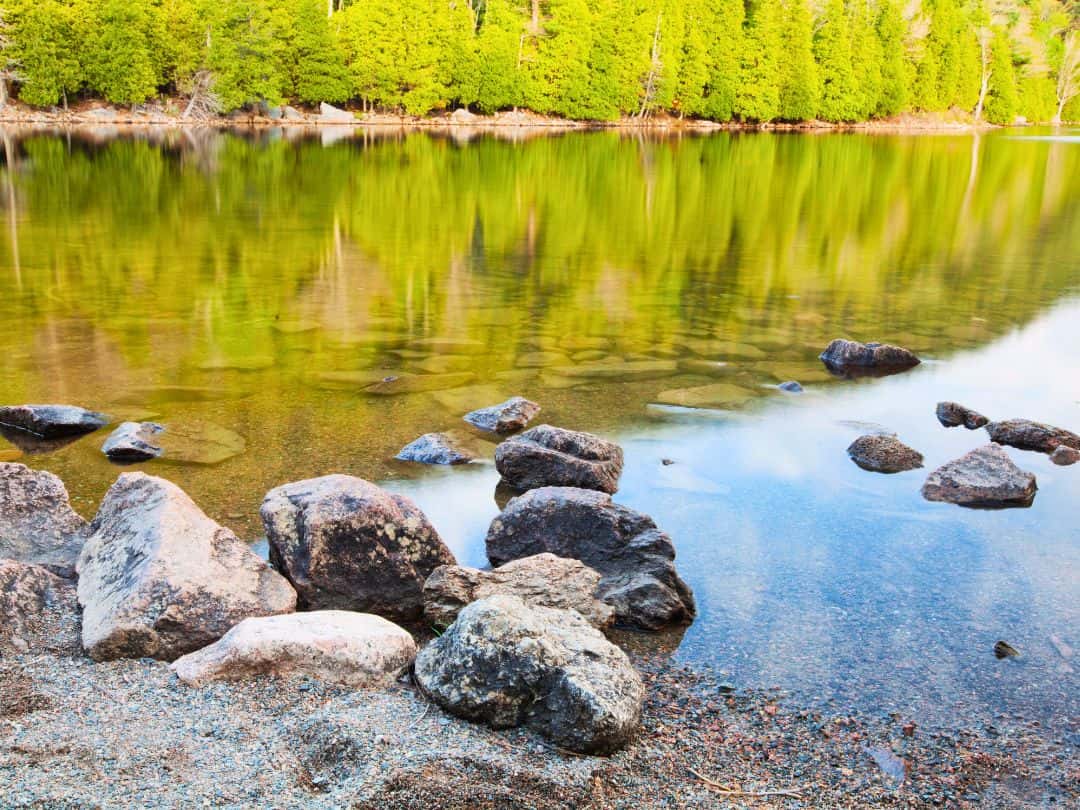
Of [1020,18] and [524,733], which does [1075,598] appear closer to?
[524,733]

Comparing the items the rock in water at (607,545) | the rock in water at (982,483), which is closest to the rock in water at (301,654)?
the rock in water at (607,545)

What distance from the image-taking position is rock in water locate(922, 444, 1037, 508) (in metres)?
6.48

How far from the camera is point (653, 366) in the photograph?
9305 millimetres

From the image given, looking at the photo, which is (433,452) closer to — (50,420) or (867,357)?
(50,420)

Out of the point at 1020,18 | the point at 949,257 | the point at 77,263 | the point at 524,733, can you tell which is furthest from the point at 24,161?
the point at 1020,18

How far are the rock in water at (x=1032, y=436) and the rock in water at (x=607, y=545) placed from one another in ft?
12.0

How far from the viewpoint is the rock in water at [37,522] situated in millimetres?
5004

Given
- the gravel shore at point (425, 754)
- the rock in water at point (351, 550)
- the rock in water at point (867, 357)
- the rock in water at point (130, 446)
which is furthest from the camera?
the rock in water at point (867, 357)

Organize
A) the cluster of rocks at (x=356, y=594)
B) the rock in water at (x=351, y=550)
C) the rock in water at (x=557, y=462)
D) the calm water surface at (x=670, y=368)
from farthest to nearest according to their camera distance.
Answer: the rock in water at (x=557, y=462), the calm water surface at (x=670, y=368), the rock in water at (x=351, y=550), the cluster of rocks at (x=356, y=594)

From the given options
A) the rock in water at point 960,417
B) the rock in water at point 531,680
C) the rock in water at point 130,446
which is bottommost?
the rock in water at point 130,446

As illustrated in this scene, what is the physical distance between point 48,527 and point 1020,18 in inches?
4580

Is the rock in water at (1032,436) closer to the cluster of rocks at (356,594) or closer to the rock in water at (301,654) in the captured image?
the cluster of rocks at (356,594)

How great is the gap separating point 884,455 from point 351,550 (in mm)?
3931

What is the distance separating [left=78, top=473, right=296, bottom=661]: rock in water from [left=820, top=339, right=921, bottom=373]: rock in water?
6.41 m
